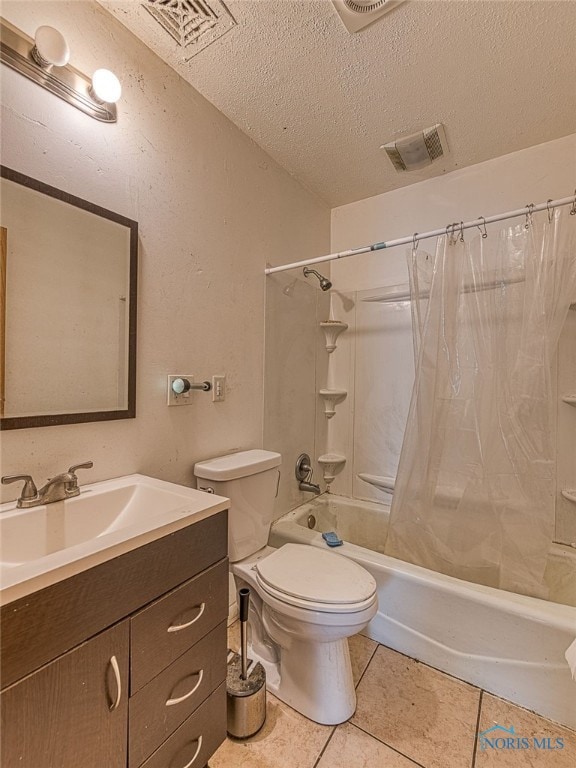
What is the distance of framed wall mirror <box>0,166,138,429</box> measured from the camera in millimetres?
903

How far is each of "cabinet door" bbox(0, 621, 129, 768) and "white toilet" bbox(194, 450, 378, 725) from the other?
56 cm

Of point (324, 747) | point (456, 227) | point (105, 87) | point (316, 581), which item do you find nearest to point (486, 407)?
point (456, 227)

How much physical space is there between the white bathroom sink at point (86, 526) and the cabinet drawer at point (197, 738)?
1.66 ft

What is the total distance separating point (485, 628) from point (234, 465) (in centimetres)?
110

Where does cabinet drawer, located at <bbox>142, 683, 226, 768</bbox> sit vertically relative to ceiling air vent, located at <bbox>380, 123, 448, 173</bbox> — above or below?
below

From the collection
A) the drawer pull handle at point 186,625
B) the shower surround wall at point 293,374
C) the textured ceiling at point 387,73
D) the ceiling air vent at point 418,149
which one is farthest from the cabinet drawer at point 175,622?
the ceiling air vent at point 418,149

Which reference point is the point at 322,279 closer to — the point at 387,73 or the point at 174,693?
the point at 387,73

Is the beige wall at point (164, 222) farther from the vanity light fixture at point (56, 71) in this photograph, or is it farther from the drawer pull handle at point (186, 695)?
the drawer pull handle at point (186, 695)

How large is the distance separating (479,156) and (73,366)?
85.6 inches

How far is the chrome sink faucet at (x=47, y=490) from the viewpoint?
85 centimetres

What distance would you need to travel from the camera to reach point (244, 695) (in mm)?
1085

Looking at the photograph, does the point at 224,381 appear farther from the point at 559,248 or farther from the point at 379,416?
the point at 559,248

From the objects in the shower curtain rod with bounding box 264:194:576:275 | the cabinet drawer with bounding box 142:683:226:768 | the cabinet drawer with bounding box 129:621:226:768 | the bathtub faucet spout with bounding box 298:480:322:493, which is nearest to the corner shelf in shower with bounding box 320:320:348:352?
the shower curtain rod with bounding box 264:194:576:275

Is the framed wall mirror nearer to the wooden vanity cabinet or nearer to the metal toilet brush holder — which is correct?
the wooden vanity cabinet
